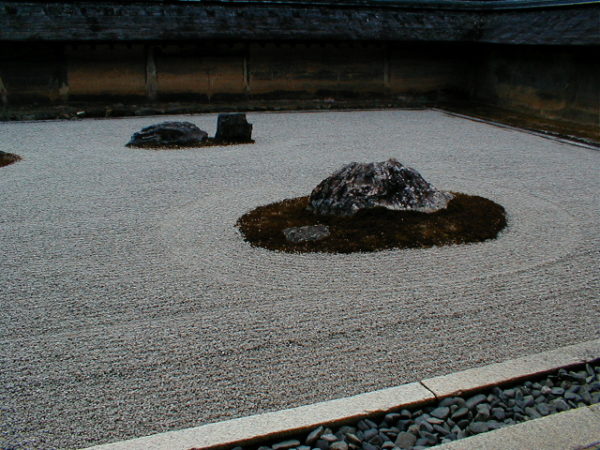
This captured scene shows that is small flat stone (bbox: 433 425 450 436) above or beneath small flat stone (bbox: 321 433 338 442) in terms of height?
beneath

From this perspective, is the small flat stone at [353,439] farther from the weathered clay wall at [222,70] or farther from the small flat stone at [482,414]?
the weathered clay wall at [222,70]

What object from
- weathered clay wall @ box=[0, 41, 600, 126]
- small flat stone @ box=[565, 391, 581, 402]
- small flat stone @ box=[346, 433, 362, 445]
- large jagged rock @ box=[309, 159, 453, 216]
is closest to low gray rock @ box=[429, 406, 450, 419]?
small flat stone @ box=[346, 433, 362, 445]

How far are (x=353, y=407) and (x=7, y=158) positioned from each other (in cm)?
877

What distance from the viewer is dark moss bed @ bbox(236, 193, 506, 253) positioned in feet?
17.9

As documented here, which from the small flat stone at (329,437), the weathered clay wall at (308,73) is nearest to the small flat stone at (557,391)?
the small flat stone at (329,437)

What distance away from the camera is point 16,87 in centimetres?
1440

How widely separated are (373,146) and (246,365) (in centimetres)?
800

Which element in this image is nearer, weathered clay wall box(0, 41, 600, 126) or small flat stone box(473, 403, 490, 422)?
small flat stone box(473, 403, 490, 422)

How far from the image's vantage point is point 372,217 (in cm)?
593

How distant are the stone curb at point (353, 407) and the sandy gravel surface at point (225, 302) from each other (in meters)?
0.13

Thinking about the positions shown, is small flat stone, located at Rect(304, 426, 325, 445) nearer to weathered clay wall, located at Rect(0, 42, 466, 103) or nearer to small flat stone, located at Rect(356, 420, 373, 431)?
small flat stone, located at Rect(356, 420, 373, 431)

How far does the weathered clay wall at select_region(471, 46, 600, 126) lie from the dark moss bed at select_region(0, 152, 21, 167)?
12.8m

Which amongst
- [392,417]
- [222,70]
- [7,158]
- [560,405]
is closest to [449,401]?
[392,417]

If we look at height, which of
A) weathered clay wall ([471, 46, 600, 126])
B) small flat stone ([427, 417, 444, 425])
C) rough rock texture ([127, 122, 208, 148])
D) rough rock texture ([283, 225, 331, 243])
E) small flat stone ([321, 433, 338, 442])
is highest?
weathered clay wall ([471, 46, 600, 126])
